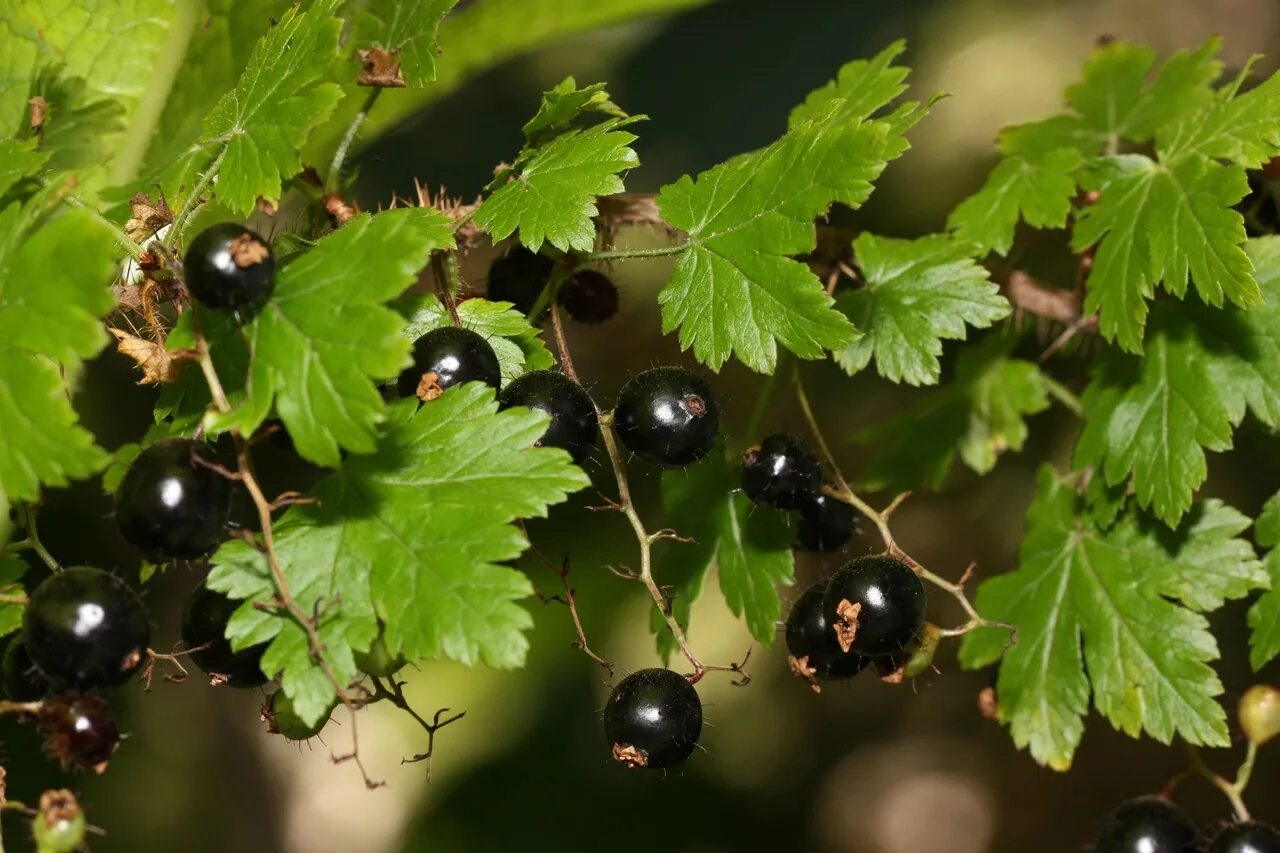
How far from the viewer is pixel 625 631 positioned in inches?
118

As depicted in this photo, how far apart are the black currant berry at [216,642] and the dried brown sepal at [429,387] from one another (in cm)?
29

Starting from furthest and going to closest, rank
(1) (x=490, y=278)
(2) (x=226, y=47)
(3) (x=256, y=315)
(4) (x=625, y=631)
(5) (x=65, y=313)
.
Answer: (4) (x=625, y=631)
(2) (x=226, y=47)
(1) (x=490, y=278)
(3) (x=256, y=315)
(5) (x=65, y=313)

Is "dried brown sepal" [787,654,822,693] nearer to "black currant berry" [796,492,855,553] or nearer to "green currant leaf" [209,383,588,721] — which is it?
"black currant berry" [796,492,855,553]

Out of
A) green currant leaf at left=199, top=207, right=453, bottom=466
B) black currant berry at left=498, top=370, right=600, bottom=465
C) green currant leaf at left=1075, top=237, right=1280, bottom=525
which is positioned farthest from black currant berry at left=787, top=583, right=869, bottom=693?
green currant leaf at left=199, top=207, right=453, bottom=466

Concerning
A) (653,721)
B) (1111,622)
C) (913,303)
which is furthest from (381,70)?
(1111,622)

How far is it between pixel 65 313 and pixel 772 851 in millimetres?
2722

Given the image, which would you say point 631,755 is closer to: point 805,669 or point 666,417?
point 805,669

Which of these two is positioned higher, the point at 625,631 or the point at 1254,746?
the point at 1254,746

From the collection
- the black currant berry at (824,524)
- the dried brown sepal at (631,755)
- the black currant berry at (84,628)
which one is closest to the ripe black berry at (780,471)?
the black currant berry at (824,524)

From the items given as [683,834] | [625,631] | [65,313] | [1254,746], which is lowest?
[683,834]

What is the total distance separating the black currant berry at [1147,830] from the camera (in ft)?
4.99

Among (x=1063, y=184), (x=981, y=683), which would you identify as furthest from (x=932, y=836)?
(x=1063, y=184)

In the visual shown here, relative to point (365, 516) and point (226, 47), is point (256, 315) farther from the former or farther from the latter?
point (226, 47)

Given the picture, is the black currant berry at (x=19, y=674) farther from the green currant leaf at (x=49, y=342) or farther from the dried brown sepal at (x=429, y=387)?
the dried brown sepal at (x=429, y=387)
